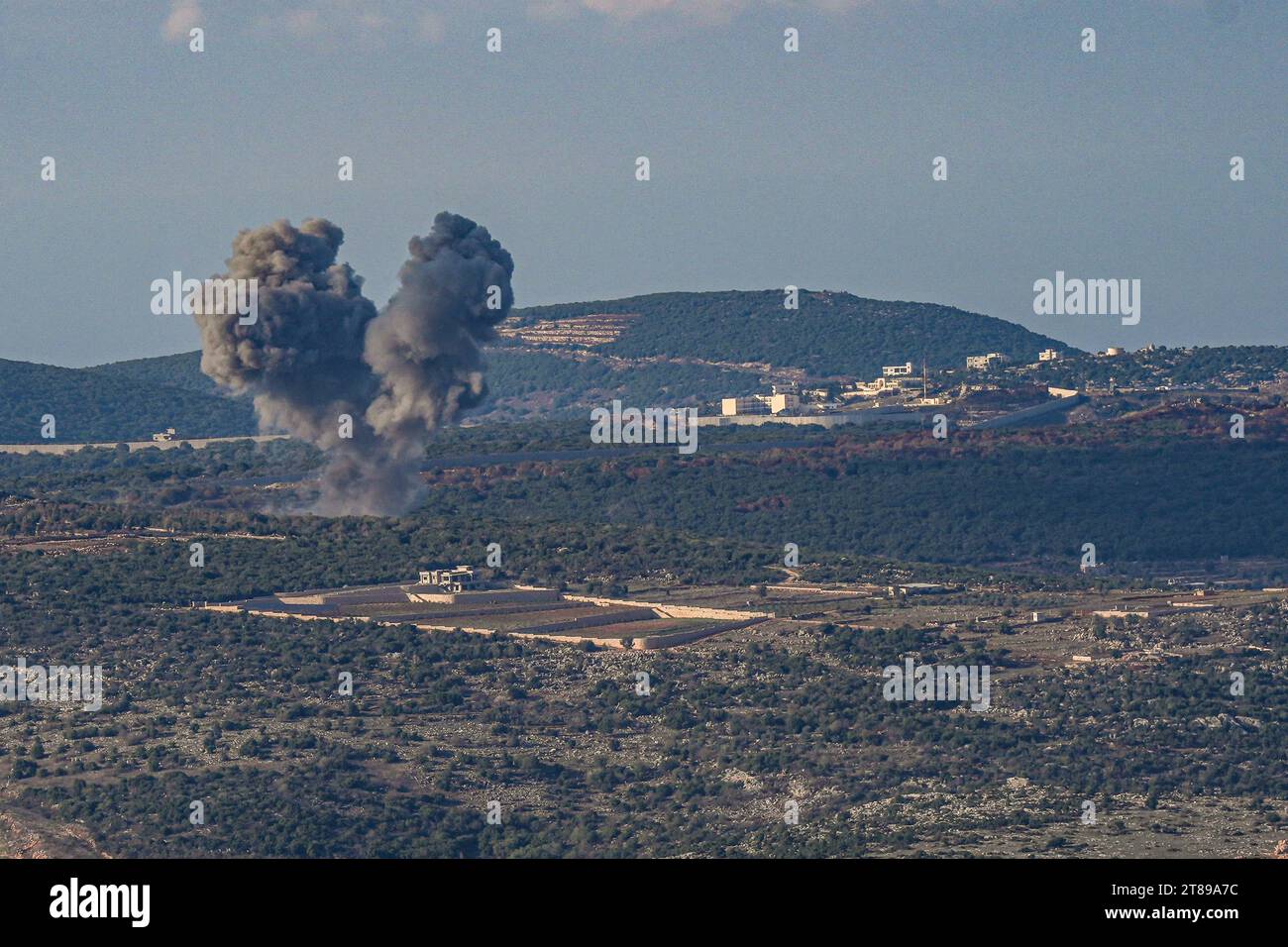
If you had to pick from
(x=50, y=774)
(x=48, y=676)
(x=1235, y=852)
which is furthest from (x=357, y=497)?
(x=1235, y=852)

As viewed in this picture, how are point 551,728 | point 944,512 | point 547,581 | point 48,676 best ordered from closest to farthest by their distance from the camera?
1. point 551,728
2. point 48,676
3. point 547,581
4. point 944,512

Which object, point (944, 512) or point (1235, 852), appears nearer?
point (1235, 852)

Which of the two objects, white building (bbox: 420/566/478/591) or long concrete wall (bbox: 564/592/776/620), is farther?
white building (bbox: 420/566/478/591)

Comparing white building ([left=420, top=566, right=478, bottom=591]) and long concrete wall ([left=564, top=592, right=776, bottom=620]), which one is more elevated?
white building ([left=420, top=566, right=478, bottom=591])

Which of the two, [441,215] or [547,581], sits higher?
[441,215]

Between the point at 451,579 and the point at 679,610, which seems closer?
the point at 679,610

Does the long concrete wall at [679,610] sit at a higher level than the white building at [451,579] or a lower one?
lower

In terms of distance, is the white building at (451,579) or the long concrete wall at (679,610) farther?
the white building at (451,579)

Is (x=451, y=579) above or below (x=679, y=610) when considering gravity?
above
